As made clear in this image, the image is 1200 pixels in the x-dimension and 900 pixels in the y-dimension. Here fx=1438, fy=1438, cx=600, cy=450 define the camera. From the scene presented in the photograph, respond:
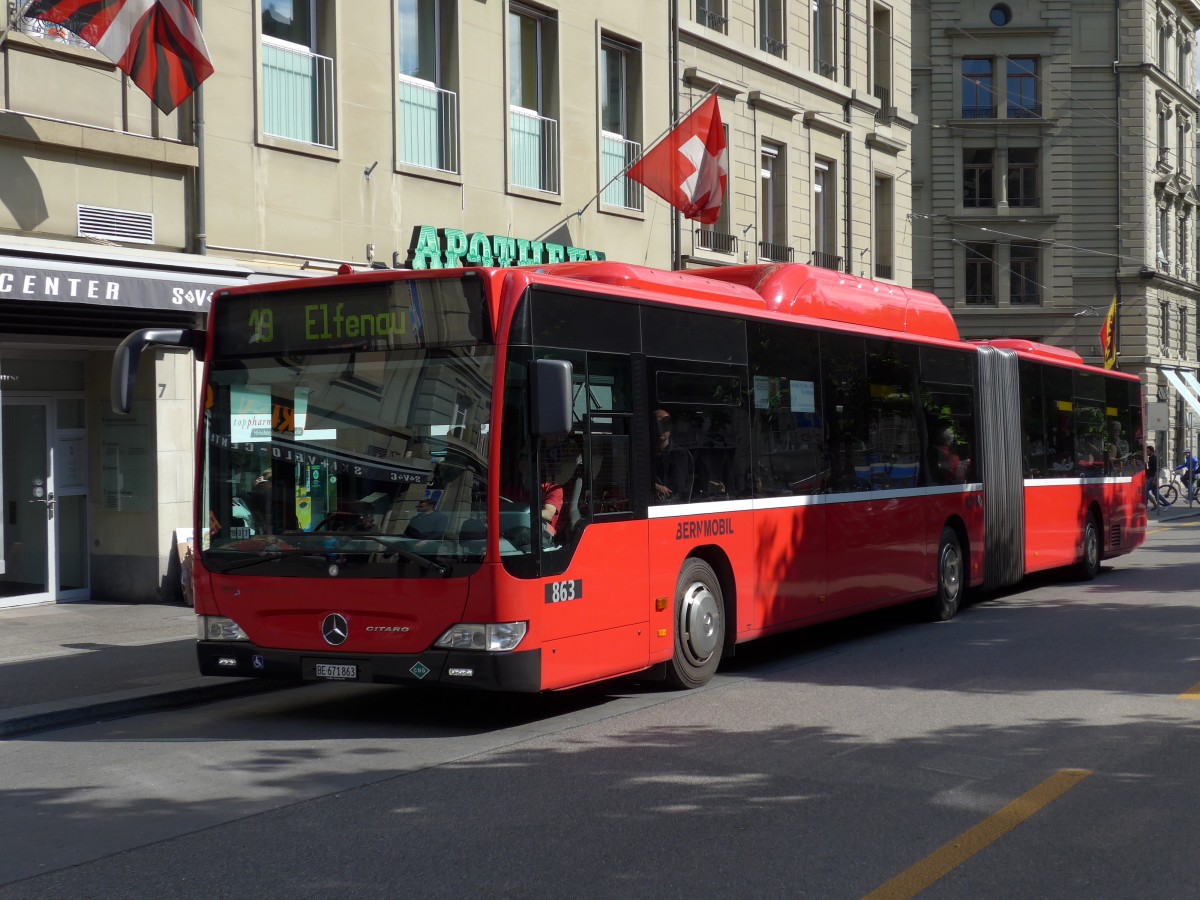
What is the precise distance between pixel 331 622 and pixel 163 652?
4.05 meters

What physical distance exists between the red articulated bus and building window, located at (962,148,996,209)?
4769 centimetres

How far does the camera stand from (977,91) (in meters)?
56.4

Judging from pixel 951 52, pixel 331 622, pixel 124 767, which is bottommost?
pixel 124 767

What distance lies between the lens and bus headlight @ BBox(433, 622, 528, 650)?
27.3 feet

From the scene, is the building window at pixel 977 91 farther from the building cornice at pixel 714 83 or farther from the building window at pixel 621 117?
the building window at pixel 621 117

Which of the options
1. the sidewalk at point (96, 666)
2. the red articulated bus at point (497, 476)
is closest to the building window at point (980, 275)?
the sidewalk at point (96, 666)

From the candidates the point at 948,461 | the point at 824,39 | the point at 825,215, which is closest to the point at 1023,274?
the point at 825,215

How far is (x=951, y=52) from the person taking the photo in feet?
184

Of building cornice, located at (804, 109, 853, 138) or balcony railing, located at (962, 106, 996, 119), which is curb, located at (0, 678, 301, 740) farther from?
balcony railing, located at (962, 106, 996, 119)

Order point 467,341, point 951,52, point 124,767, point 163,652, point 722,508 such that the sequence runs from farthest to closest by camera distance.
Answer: point 951,52, point 163,652, point 722,508, point 467,341, point 124,767

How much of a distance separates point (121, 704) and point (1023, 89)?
175ft

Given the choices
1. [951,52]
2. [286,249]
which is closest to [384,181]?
[286,249]

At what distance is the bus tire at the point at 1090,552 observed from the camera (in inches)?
755

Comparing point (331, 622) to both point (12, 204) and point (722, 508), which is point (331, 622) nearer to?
point (722, 508)
